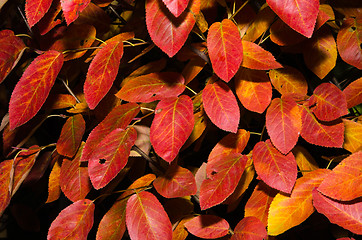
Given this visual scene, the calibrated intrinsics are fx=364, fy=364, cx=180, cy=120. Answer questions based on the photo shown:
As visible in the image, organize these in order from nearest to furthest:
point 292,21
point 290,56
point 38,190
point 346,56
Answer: point 292,21
point 346,56
point 290,56
point 38,190

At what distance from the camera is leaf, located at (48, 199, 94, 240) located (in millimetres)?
738

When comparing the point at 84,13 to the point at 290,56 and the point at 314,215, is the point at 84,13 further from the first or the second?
the point at 314,215

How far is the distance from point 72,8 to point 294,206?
1.76 feet

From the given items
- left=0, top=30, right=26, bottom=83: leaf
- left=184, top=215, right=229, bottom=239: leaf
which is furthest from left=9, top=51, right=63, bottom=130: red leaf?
left=184, top=215, right=229, bottom=239: leaf

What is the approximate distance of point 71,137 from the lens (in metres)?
0.78

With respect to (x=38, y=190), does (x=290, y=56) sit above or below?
above

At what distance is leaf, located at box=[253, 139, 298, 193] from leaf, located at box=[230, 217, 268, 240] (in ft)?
0.31

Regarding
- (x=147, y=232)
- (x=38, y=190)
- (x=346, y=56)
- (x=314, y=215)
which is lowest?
(x=38, y=190)

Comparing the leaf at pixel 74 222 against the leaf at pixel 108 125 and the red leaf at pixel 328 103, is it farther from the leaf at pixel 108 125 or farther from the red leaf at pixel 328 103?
the red leaf at pixel 328 103

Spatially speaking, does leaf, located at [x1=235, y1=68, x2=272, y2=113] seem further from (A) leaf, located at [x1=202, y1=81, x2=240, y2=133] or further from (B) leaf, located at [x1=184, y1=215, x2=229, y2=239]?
(B) leaf, located at [x1=184, y1=215, x2=229, y2=239]

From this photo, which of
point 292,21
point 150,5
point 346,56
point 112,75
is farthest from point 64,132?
point 346,56

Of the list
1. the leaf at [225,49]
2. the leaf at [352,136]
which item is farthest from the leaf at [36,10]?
the leaf at [352,136]

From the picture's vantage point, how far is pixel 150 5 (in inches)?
24.1

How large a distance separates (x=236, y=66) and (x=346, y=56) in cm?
31
